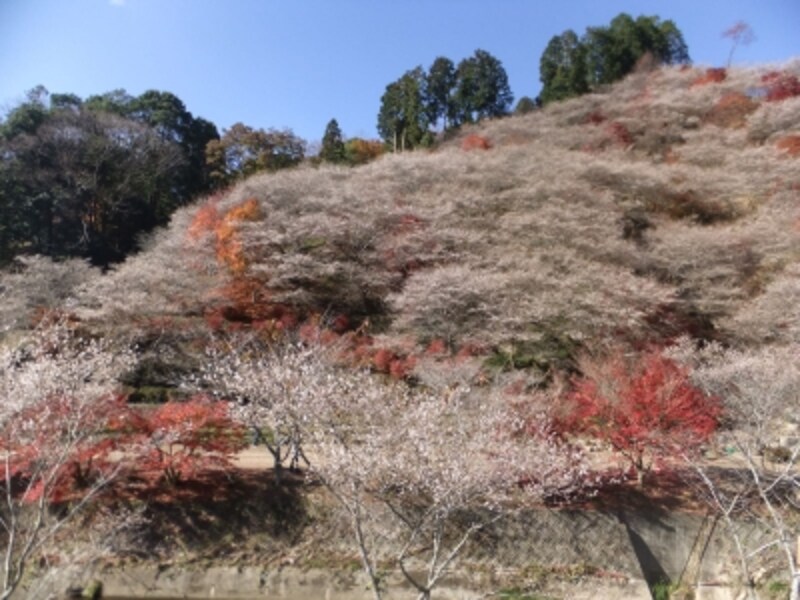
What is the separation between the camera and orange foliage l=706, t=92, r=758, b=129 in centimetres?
3225

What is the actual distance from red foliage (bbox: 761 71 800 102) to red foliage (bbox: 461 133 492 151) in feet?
53.1

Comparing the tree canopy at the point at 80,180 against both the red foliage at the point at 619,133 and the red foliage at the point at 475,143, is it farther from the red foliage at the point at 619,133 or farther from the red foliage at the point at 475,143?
the red foliage at the point at 619,133

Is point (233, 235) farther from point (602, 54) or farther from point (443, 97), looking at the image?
point (602, 54)

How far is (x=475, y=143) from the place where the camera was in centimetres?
3281

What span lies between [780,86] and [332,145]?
26419mm

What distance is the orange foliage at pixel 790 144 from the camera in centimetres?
2690

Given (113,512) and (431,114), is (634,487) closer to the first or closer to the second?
(113,512)

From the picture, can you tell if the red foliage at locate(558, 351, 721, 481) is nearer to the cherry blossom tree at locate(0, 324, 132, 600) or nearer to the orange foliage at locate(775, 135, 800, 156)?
the cherry blossom tree at locate(0, 324, 132, 600)

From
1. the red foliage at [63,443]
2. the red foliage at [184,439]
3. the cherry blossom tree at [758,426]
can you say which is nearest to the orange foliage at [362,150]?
the cherry blossom tree at [758,426]

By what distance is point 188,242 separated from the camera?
21422mm

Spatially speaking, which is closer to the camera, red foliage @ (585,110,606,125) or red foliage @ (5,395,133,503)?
red foliage @ (5,395,133,503)

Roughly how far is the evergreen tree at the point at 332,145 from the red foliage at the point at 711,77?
22285 mm

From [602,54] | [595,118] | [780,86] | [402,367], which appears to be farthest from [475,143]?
[402,367]

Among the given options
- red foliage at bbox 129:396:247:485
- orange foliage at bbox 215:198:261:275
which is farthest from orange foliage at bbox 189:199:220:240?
red foliage at bbox 129:396:247:485
